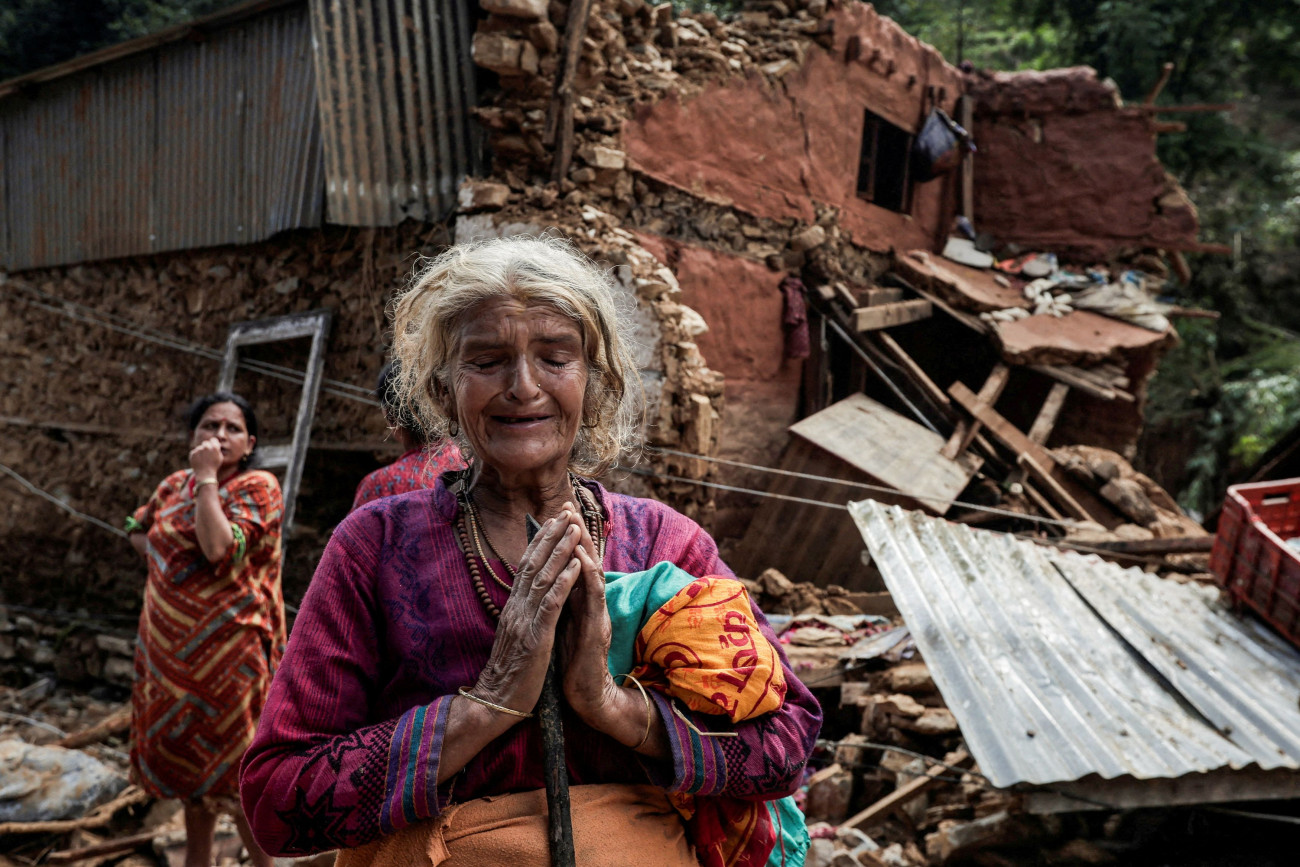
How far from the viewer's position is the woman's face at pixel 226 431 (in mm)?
3475

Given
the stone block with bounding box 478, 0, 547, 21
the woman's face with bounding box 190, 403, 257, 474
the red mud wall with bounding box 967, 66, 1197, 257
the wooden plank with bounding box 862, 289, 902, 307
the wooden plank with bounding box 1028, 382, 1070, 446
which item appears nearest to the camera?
the woman's face with bounding box 190, 403, 257, 474

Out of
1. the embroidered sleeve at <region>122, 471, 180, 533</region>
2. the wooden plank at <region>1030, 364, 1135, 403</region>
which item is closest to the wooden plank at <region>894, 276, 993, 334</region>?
the wooden plank at <region>1030, 364, 1135, 403</region>

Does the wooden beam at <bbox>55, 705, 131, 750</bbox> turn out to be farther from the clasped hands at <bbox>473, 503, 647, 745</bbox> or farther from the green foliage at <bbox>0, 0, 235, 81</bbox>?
the green foliage at <bbox>0, 0, 235, 81</bbox>

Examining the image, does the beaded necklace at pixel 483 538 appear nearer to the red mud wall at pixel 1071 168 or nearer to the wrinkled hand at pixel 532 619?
the wrinkled hand at pixel 532 619

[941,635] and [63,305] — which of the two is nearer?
[941,635]

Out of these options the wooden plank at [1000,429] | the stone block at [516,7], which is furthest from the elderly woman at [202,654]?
the wooden plank at [1000,429]

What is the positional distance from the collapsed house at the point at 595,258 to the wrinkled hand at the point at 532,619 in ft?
11.0

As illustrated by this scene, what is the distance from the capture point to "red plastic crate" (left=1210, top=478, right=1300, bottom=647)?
13.3ft

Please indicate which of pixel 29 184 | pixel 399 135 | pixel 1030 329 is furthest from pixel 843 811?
pixel 29 184

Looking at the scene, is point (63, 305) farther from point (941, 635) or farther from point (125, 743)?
point (941, 635)

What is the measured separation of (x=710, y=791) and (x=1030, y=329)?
8339mm

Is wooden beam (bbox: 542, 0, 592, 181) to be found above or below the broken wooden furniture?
Answer: above

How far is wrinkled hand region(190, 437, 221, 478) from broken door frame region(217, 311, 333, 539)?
2.36 m

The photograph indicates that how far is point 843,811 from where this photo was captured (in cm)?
412
